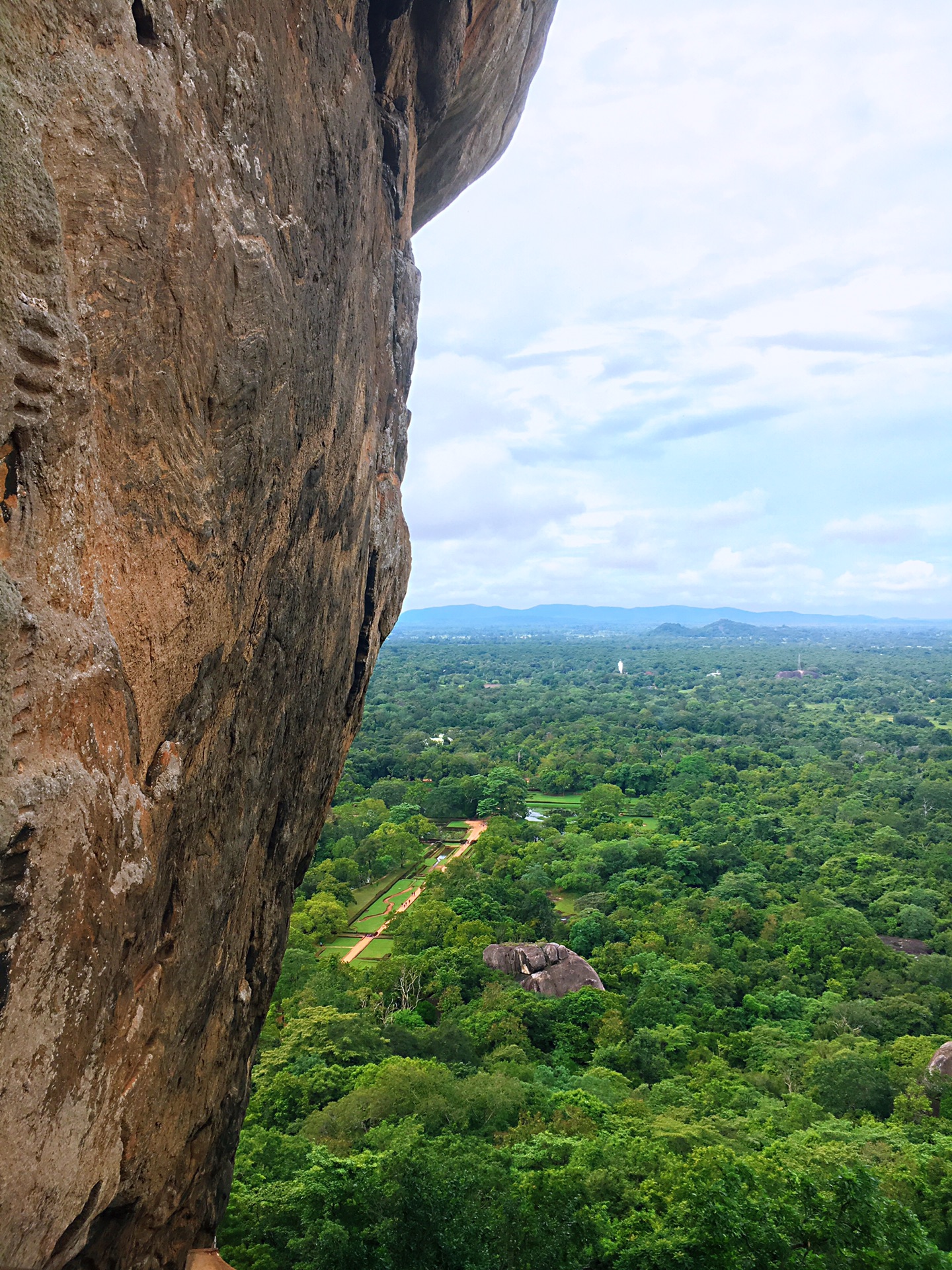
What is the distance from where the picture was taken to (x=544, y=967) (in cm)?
2006

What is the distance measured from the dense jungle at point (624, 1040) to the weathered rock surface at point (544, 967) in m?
0.55

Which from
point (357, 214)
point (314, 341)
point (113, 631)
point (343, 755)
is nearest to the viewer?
point (113, 631)

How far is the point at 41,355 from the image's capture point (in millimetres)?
2480

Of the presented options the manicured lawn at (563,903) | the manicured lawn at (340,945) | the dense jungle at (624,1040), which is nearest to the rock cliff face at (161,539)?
the dense jungle at (624,1040)

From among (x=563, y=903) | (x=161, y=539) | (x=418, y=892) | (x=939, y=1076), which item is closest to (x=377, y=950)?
(x=418, y=892)

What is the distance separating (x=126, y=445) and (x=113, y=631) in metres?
0.76

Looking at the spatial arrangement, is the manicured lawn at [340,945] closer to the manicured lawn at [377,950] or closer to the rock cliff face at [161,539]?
the manicured lawn at [377,950]

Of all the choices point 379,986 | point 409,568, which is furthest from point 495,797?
point 409,568

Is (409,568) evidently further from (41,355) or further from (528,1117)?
(528,1117)

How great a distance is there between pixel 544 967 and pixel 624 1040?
3.33 m

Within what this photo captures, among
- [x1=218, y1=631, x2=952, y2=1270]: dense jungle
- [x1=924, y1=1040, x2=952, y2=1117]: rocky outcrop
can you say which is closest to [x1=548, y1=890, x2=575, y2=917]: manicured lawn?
[x1=218, y1=631, x2=952, y2=1270]: dense jungle

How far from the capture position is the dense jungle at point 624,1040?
10250 millimetres

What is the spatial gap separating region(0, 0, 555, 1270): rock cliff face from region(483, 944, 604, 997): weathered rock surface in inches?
606

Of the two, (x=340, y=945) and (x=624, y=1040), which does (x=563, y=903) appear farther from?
(x=624, y=1040)
